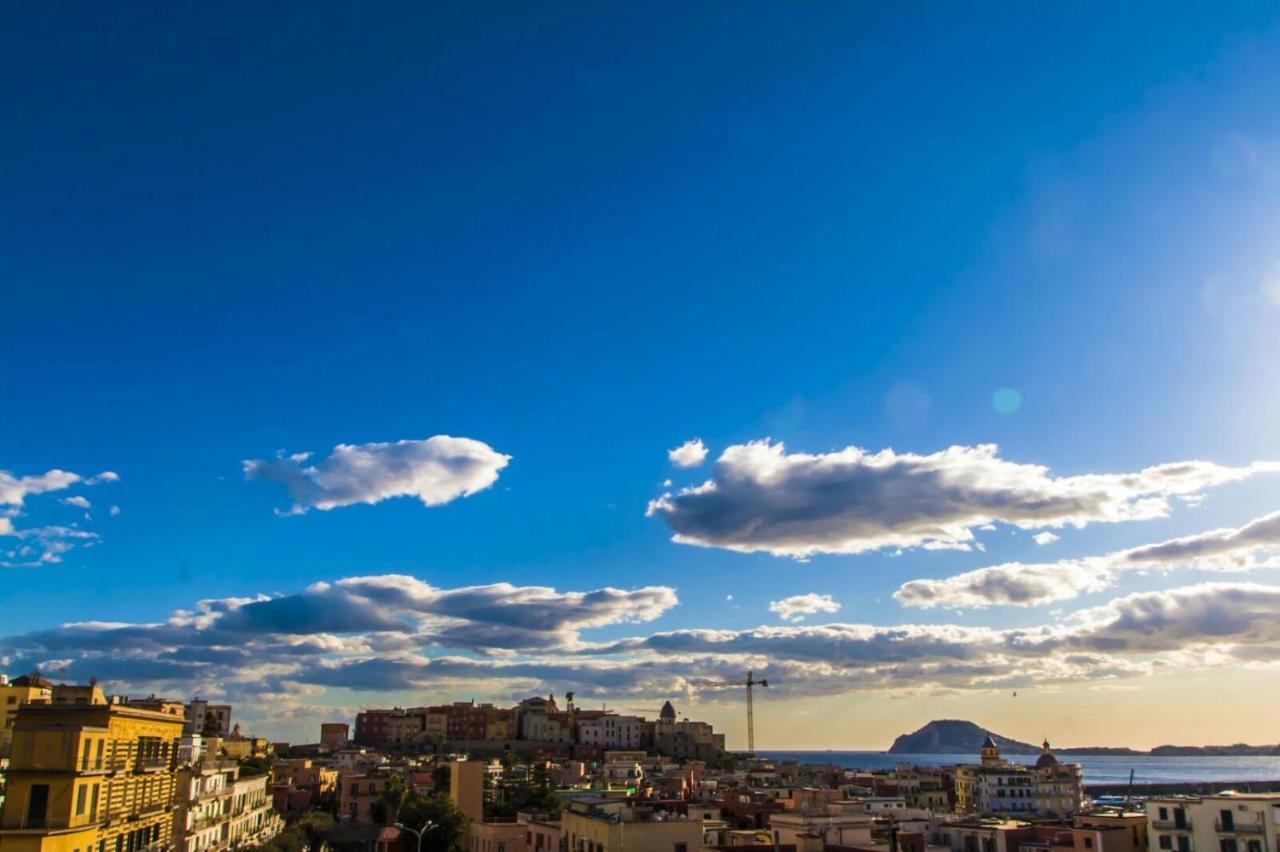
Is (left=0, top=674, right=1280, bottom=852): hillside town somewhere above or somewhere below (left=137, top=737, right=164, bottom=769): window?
below

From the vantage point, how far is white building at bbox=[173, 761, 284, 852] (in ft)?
219

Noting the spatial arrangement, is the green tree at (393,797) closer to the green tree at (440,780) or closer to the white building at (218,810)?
the green tree at (440,780)

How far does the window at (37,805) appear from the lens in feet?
143

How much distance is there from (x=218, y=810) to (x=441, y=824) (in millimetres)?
21916

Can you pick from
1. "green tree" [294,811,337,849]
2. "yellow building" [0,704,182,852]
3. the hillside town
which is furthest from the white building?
"yellow building" [0,704,182,852]

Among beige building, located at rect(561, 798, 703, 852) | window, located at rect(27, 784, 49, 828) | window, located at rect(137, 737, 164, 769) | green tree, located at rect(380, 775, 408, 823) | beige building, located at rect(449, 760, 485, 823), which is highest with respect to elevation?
window, located at rect(137, 737, 164, 769)

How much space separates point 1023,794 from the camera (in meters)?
149

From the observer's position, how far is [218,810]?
251 ft

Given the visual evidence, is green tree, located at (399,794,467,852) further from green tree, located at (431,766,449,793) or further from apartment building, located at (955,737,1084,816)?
apartment building, located at (955,737,1084,816)

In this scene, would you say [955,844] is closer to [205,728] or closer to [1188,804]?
[1188,804]

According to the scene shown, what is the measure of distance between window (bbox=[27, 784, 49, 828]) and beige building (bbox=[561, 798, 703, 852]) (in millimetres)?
26278

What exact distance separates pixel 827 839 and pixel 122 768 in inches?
1544

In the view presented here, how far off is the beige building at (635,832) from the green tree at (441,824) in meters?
36.0

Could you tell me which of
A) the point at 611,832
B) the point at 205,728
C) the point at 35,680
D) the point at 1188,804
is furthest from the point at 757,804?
the point at 205,728
